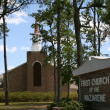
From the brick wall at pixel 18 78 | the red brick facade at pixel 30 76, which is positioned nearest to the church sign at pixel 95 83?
the red brick facade at pixel 30 76

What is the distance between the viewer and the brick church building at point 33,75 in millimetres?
75000

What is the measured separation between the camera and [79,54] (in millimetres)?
38562

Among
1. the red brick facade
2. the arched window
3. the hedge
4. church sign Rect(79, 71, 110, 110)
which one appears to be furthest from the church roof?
the arched window

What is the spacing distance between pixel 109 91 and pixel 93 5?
15996mm

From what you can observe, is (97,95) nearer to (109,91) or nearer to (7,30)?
(109,91)

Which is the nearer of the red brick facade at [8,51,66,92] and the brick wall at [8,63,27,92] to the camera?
the red brick facade at [8,51,66,92]

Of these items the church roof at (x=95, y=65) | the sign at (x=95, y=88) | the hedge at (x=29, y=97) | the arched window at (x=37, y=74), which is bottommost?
the hedge at (x=29, y=97)

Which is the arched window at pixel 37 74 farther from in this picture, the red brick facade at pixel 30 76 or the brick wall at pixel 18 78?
the brick wall at pixel 18 78

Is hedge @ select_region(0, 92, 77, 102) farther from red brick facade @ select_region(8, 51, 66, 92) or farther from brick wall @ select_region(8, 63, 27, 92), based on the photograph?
brick wall @ select_region(8, 63, 27, 92)

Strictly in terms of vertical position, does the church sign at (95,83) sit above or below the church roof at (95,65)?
below

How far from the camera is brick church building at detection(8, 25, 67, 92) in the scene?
7500 centimetres

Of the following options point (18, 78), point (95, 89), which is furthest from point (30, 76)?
point (95, 89)

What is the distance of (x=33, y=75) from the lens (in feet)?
247

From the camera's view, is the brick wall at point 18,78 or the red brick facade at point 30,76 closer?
the red brick facade at point 30,76
